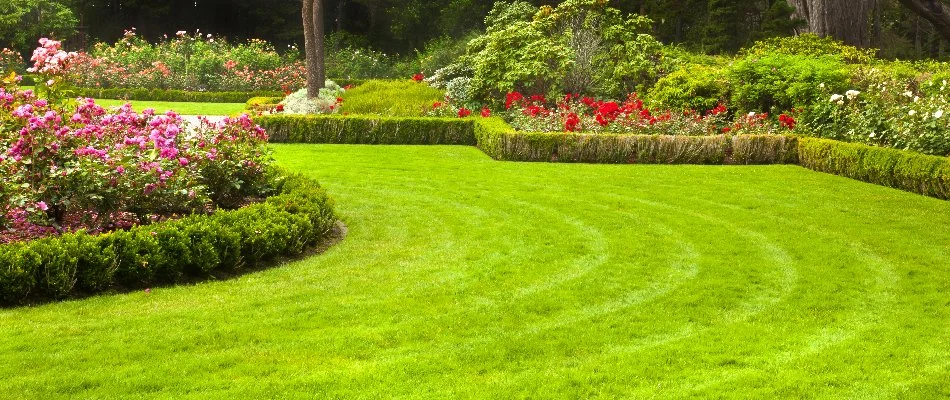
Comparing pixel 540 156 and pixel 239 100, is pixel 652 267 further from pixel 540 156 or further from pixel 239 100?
pixel 239 100

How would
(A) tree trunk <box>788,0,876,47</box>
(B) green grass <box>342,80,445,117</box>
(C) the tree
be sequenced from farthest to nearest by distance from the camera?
(A) tree trunk <box>788,0,876,47</box> → (C) the tree → (B) green grass <box>342,80,445,117</box>

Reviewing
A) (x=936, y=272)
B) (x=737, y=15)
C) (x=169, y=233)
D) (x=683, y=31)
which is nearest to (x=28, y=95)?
(x=169, y=233)

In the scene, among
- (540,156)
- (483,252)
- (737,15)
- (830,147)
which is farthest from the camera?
(737,15)

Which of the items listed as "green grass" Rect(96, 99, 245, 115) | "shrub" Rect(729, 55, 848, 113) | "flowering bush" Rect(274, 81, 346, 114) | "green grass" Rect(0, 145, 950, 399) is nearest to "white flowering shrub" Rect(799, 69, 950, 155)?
"shrub" Rect(729, 55, 848, 113)

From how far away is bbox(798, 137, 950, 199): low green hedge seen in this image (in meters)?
10.6

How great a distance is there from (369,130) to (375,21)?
72.7 feet

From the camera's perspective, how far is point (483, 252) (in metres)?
7.41

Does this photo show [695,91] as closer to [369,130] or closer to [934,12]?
[369,130]

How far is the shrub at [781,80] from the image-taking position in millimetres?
Answer: 15273

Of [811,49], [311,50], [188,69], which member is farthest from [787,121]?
[188,69]

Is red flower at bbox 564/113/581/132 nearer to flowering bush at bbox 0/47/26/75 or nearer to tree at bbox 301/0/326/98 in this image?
tree at bbox 301/0/326/98

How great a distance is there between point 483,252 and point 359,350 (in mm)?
2572

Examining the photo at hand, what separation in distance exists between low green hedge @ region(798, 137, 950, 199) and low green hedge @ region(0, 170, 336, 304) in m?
7.08

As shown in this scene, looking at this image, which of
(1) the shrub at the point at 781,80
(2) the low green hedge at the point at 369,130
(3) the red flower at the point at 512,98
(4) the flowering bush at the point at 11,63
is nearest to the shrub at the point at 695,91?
(1) the shrub at the point at 781,80
